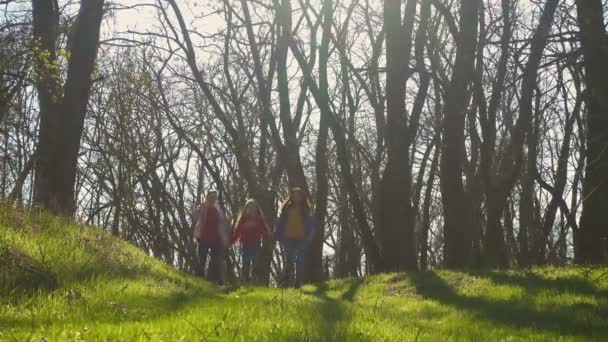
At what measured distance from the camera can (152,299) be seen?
16.6 ft

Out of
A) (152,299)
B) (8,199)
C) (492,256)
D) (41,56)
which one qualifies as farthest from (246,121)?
(152,299)

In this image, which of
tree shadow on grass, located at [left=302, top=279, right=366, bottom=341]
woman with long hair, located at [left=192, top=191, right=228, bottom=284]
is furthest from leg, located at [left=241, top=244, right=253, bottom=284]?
tree shadow on grass, located at [left=302, top=279, right=366, bottom=341]

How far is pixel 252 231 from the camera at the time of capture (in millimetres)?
11102

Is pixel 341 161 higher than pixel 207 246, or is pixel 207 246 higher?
pixel 341 161

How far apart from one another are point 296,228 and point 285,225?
0.23 meters

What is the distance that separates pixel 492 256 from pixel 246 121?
15977mm

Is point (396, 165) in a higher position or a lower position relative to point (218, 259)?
higher

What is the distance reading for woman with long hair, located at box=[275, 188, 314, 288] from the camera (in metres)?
10.3

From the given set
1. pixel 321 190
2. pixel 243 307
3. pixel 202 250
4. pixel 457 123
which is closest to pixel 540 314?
pixel 243 307

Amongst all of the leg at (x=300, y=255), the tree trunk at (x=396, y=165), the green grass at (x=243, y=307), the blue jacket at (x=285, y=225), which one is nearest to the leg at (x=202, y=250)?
the blue jacket at (x=285, y=225)

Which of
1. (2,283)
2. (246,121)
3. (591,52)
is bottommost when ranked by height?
(2,283)

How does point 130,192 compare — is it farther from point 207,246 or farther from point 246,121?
point 207,246

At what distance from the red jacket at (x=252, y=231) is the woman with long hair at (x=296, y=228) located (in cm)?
67

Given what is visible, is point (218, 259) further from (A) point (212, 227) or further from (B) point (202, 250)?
(A) point (212, 227)
